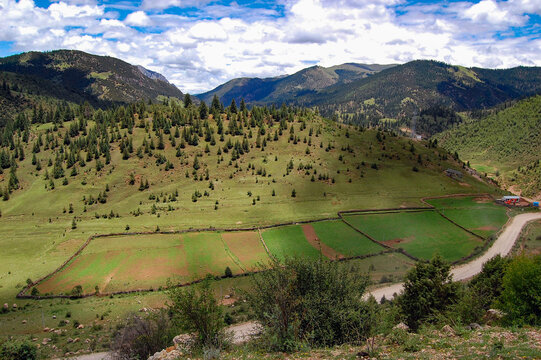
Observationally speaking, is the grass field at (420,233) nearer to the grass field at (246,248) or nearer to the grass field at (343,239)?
the grass field at (343,239)

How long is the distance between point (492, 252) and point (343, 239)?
37.7 m

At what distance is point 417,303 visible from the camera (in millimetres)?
43531

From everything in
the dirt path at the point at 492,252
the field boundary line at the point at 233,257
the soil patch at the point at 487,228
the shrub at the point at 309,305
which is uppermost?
the shrub at the point at 309,305

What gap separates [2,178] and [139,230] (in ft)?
322

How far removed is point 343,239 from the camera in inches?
3602

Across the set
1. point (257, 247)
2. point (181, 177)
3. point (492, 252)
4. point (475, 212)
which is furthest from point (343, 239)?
point (181, 177)

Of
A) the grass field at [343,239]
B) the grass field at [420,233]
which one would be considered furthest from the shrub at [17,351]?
the grass field at [420,233]

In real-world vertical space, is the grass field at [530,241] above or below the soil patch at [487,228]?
below

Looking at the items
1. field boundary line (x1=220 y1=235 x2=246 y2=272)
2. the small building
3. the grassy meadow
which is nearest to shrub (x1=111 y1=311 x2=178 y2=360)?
the grassy meadow

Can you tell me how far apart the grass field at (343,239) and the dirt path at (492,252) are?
1545 centimetres

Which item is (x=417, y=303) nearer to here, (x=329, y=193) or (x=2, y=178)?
(x=329, y=193)

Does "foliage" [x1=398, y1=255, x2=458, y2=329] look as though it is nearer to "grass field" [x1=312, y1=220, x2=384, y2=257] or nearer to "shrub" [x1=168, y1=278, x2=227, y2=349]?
"shrub" [x1=168, y1=278, x2=227, y2=349]

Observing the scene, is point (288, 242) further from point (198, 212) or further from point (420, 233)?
point (420, 233)

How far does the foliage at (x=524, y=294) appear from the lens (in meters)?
33.2
